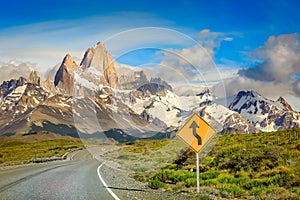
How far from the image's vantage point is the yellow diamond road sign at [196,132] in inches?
631

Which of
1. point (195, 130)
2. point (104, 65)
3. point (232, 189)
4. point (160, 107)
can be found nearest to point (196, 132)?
point (195, 130)

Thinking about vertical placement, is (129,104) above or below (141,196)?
above

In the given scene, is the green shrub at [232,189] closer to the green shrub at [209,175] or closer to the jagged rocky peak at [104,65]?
the green shrub at [209,175]

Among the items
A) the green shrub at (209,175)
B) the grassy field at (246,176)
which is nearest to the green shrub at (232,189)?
the grassy field at (246,176)

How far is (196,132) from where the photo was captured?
16.2 meters

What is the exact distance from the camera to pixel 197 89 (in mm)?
19859

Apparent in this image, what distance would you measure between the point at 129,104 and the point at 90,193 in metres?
6.38

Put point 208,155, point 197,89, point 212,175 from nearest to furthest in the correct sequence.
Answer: point 197,89 → point 212,175 → point 208,155

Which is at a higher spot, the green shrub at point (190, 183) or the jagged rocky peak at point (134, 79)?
the jagged rocky peak at point (134, 79)

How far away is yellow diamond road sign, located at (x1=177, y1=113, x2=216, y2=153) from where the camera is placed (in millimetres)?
16016

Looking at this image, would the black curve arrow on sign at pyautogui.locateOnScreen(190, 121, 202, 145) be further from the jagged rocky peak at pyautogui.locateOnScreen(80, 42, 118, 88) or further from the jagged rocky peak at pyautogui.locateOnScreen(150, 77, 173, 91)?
the jagged rocky peak at pyautogui.locateOnScreen(80, 42, 118, 88)

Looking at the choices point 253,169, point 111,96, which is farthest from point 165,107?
point 253,169

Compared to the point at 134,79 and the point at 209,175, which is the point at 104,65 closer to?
the point at 134,79

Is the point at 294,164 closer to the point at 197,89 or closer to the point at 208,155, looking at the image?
the point at 197,89
